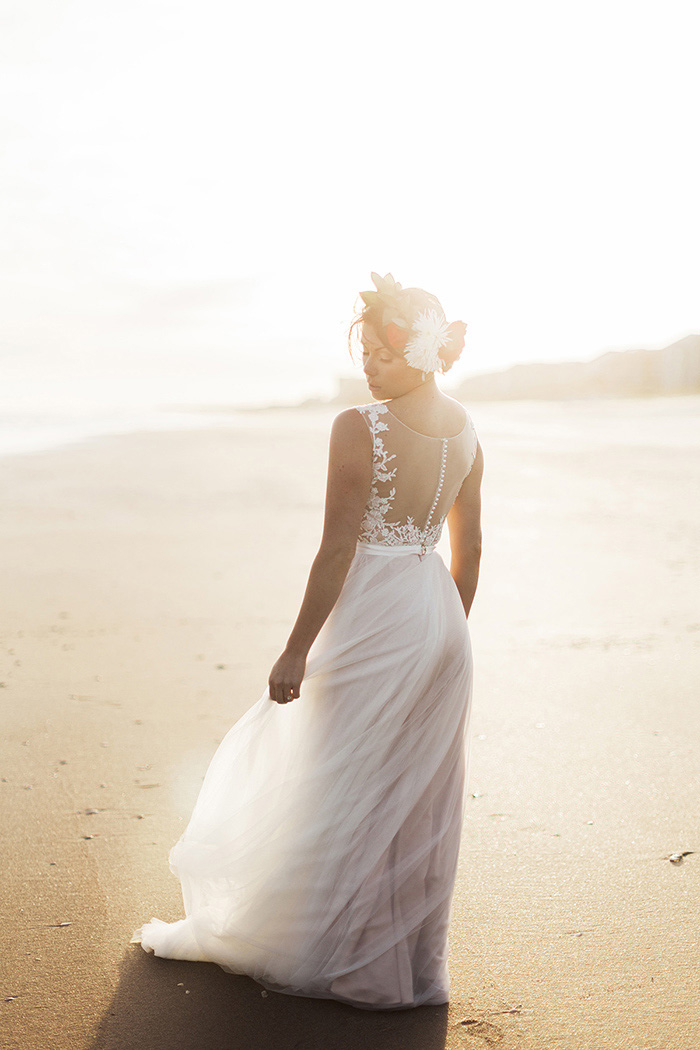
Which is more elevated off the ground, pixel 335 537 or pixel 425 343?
pixel 425 343

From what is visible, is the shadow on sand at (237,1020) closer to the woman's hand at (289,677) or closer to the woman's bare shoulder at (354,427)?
the woman's hand at (289,677)

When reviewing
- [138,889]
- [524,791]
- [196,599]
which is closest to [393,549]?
[138,889]

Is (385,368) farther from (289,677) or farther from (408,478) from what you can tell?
(289,677)

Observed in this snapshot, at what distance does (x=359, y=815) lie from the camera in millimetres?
2475

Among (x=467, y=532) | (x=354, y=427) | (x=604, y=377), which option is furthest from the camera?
(x=604, y=377)

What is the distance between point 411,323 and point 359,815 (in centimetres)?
142

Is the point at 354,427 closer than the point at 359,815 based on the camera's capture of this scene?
Yes

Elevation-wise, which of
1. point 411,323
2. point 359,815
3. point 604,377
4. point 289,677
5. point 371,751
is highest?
point 604,377

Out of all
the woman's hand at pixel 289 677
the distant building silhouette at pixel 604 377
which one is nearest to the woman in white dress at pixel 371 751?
the woman's hand at pixel 289 677

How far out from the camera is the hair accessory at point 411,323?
2.34 metres

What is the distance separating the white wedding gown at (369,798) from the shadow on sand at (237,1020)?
5cm

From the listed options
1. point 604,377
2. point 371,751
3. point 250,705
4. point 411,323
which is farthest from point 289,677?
point 604,377

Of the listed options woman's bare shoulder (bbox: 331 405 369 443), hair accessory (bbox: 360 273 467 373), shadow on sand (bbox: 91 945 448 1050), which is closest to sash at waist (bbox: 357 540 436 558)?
woman's bare shoulder (bbox: 331 405 369 443)

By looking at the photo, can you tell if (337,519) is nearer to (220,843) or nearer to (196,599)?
(220,843)
